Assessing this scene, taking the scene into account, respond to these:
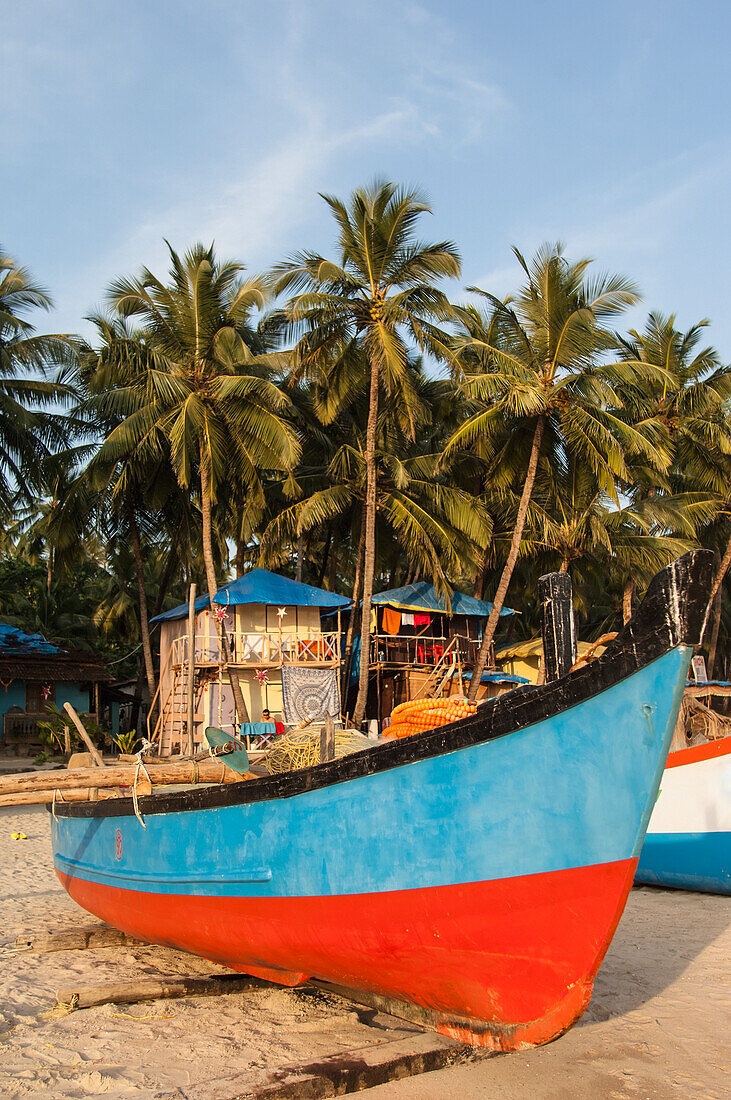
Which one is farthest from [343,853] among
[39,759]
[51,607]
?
[51,607]

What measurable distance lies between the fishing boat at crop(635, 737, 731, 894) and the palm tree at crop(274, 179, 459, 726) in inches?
387

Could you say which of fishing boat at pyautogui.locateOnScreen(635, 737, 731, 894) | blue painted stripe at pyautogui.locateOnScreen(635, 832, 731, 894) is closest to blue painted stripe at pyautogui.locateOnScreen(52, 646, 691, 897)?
fishing boat at pyautogui.locateOnScreen(635, 737, 731, 894)

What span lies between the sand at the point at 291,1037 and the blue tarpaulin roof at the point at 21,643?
17.5m

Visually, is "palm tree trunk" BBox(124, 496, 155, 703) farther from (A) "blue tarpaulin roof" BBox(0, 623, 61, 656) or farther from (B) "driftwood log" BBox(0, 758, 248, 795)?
(B) "driftwood log" BBox(0, 758, 248, 795)

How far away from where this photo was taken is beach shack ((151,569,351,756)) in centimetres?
2034

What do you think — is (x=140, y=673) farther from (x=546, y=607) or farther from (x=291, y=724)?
(x=546, y=607)

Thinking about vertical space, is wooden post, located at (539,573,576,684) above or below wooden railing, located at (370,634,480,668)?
below

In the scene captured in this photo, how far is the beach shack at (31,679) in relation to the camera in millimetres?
23047

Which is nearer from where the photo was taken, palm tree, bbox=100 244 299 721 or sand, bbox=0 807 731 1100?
sand, bbox=0 807 731 1100

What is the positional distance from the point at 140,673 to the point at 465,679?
1112 cm

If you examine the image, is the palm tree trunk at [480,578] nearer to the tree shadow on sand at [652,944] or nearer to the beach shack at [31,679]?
the beach shack at [31,679]

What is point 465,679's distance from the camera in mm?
24938

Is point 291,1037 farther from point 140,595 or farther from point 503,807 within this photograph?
point 140,595

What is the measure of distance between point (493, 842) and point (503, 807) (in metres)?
0.21
